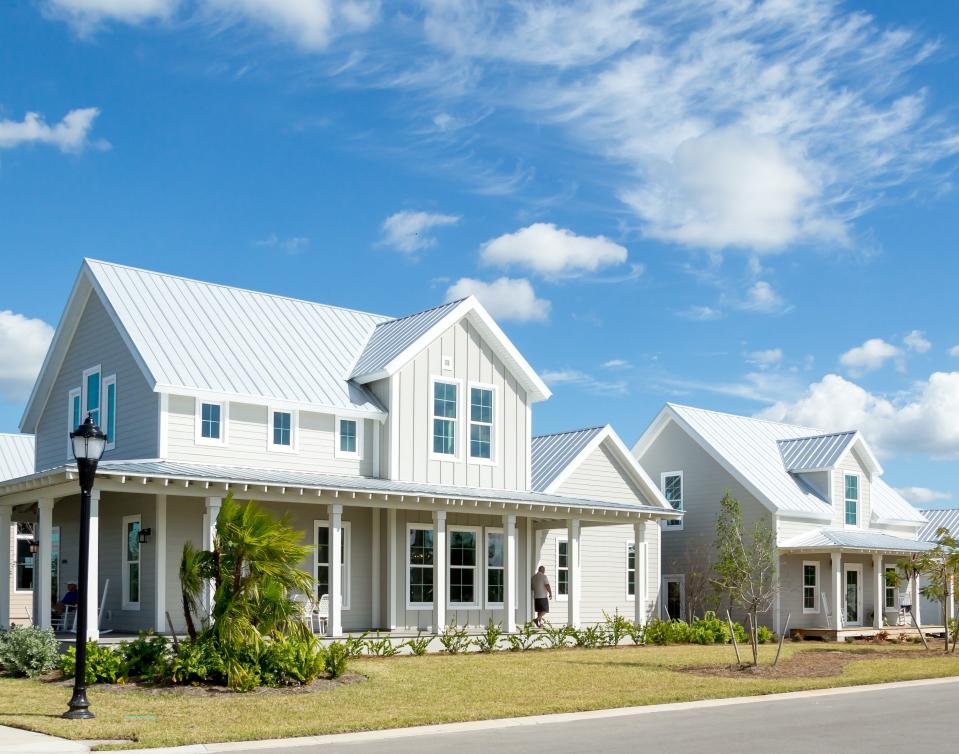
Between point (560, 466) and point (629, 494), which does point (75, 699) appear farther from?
point (629, 494)

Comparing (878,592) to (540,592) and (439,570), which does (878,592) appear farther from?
(439,570)

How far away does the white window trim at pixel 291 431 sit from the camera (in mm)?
25953

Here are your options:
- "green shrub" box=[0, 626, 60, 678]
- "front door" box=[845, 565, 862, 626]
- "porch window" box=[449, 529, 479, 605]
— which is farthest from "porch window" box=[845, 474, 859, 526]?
"green shrub" box=[0, 626, 60, 678]

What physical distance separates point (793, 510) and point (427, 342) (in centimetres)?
1577

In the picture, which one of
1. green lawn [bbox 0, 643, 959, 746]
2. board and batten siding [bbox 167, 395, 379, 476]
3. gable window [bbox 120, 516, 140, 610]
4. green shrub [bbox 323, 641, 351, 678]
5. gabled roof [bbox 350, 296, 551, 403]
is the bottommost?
green lawn [bbox 0, 643, 959, 746]

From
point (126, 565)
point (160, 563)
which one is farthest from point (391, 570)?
point (126, 565)

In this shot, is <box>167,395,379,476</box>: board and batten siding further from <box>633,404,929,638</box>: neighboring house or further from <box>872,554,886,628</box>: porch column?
<box>872,554,886,628</box>: porch column

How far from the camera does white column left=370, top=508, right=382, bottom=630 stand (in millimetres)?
27312

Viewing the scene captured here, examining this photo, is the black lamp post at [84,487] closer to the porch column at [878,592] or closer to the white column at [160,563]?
the white column at [160,563]

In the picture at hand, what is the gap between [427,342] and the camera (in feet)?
92.9

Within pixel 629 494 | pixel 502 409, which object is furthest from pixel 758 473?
pixel 502 409

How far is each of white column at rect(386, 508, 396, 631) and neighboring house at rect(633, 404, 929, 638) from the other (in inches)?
554

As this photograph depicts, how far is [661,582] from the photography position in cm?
3850

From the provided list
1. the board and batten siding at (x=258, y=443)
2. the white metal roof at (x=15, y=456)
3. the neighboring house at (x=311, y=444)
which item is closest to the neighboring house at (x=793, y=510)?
the neighboring house at (x=311, y=444)
